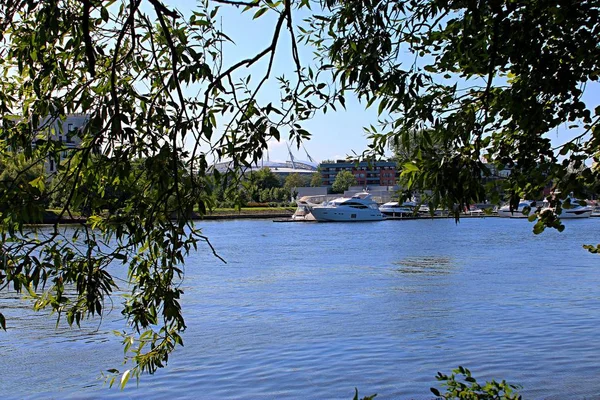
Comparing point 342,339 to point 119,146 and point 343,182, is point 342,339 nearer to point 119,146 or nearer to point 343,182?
point 119,146

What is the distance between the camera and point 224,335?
1359 cm

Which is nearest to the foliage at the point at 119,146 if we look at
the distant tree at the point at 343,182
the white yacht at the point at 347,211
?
the white yacht at the point at 347,211

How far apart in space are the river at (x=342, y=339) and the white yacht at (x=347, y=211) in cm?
5431

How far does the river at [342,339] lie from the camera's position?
9852 millimetres

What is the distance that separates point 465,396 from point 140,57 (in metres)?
3.52

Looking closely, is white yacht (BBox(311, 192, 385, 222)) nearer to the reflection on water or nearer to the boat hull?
the boat hull

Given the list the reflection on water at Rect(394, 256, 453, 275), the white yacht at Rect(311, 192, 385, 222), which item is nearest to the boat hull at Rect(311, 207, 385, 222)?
the white yacht at Rect(311, 192, 385, 222)

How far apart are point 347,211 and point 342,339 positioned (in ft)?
225

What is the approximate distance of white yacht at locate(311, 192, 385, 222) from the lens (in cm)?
8094

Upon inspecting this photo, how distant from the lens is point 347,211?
81.2 metres

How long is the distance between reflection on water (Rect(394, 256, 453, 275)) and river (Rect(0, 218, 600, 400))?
96 centimetres

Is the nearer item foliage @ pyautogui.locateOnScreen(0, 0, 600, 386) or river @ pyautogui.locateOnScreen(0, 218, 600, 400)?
foliage @ pyautogui.locateOnScreen(0, 0, 600, 386)

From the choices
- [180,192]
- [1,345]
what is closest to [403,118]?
[180,192]

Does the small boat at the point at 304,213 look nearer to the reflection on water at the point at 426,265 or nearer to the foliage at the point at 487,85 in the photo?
the reflection on water at the point at 426,265
